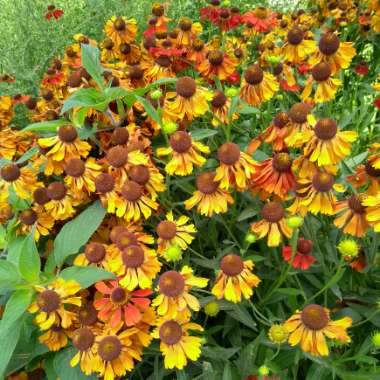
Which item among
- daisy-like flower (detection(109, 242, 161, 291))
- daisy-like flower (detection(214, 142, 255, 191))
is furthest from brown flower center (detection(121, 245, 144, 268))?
daisy-like flower (detection(214, 142, 255, 191))

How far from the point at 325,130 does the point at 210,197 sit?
0.85ft

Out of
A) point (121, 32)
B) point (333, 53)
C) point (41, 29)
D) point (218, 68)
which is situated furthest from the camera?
point (41, 29)

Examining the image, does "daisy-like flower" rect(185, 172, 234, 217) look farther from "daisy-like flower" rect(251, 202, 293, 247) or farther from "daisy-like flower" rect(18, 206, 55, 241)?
"daisy-like flower" rect(18, 206, 55, 241)

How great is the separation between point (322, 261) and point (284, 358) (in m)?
0.21

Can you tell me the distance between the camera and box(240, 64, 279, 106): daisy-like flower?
1076 mm

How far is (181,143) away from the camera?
3.05ft

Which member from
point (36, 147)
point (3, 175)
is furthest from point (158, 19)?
point (3, 175)

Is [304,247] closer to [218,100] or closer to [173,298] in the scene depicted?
[173,298]

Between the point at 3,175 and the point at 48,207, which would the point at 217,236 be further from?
the point at 3,175

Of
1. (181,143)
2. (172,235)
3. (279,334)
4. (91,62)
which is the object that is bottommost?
(279,334)

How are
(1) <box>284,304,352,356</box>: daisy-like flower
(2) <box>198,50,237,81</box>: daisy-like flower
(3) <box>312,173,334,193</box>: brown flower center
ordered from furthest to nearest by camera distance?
(2) <box>198,50,237,81</box>: daisy-like flower < (3) <box>312,173,334,193</box>: brown flower center < (1) <box>284,304,352,356</box>: daisy-like flower

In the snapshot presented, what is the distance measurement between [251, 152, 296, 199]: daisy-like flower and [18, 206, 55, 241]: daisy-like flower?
0.48 meters

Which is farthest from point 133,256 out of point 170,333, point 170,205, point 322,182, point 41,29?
point 41,29

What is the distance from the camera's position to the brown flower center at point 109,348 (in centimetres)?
77
